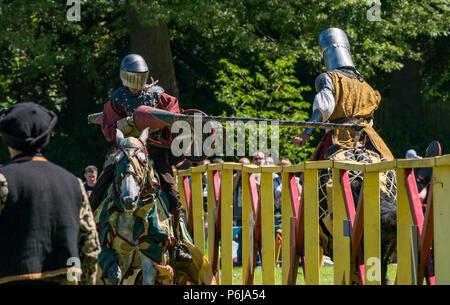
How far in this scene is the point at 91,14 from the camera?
61.2ft

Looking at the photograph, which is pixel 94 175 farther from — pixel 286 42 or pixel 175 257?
pixel 286 42

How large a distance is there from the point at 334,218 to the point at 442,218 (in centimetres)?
194

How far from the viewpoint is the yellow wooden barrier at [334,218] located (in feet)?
18.3

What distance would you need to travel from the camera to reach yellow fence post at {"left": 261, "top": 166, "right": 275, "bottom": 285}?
836 cm

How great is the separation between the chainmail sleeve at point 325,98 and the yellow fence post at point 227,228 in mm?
1454

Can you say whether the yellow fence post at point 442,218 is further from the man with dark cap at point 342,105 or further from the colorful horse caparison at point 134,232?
the man with dark cap at point 342,105

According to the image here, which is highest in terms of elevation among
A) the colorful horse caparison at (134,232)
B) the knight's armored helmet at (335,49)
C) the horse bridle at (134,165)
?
the knight's armored helmet at (335,49)

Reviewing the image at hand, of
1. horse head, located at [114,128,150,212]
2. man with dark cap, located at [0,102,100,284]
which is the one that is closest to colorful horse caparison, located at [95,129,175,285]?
horse head, located at [114,128,150,212]

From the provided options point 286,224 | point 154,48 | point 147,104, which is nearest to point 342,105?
point 286,224

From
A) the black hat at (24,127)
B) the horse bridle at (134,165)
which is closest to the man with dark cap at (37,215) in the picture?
the black hat at (24,127)

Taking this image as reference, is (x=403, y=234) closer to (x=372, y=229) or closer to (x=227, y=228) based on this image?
(x=372, y=229)

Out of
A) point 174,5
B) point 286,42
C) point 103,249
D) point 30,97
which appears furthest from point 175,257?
point 30,97

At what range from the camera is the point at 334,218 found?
7418 millimetres
